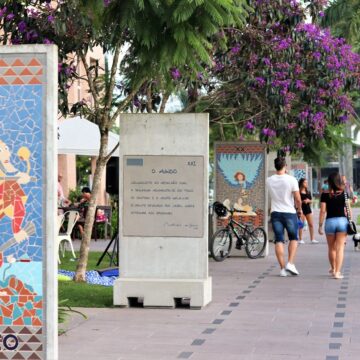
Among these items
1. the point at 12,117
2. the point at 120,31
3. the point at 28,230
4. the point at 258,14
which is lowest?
the point at 28,230

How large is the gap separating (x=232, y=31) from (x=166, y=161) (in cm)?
376

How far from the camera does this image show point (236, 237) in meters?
19.4

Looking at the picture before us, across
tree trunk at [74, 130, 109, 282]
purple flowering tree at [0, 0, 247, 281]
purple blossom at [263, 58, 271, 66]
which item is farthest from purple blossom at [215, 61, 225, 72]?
tree trunk at [74, 130, 109, 282]

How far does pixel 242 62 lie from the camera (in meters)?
16.1

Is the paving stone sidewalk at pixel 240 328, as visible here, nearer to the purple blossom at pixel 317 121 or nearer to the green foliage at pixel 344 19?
the purple blossom at pixel 317 121

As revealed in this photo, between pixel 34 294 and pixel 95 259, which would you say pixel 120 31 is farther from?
pixel 95 259

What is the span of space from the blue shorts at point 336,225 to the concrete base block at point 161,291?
4.07 metres

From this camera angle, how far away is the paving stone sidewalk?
27.2ft

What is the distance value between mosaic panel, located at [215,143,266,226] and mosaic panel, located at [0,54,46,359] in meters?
14.3

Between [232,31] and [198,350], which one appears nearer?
[198,350]

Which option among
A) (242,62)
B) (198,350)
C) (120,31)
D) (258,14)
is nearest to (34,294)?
(198,350)

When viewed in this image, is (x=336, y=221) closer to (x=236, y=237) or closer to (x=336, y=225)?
(x=336, y=225)

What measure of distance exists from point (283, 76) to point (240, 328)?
7300mm

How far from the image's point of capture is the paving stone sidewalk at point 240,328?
8289 millimetres
